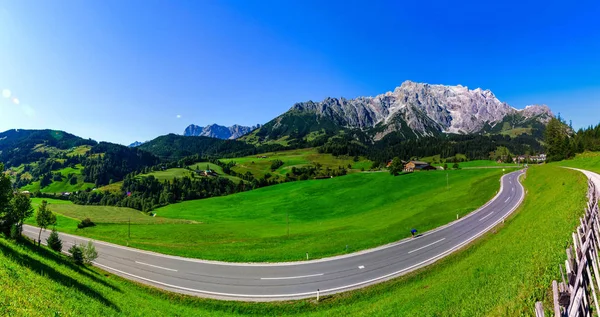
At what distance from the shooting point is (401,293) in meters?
28.5

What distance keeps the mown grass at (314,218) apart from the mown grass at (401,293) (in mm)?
Result: 12548

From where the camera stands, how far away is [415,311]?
20922 mm

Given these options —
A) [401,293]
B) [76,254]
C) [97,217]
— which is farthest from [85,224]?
[401,293]

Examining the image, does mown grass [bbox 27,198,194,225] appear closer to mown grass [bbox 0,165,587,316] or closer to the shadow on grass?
mown grass [bbox 0,165,587,316]

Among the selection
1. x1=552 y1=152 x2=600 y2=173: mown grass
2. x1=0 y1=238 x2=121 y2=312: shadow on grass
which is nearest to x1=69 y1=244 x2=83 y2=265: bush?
x1=0 y1=238 x2=121 y2=312: shadow on grass

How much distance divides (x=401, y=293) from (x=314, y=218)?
6919cm

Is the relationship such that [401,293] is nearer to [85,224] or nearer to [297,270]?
[297,270]

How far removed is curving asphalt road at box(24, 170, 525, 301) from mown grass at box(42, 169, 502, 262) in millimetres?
2834

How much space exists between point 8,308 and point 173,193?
199 m

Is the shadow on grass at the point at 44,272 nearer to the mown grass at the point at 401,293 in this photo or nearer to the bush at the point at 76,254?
the mown grass at the point at 401,293

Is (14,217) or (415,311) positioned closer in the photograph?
(415,311)

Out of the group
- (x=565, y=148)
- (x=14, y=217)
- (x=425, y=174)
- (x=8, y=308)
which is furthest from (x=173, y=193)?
(x=565, y=148)

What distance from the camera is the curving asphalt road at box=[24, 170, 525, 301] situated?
3400 cm

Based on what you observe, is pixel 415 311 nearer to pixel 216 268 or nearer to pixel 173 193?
pixel 216 268
